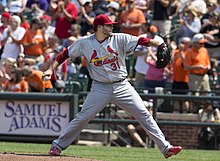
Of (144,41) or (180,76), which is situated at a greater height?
(144,41)

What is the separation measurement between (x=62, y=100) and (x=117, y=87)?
4282mm

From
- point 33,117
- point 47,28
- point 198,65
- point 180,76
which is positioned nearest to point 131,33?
point 180,76

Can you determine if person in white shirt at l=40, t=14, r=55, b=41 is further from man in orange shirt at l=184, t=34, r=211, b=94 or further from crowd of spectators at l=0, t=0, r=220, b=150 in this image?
man in orange shirt at l=184, t=34, r=211, b=94

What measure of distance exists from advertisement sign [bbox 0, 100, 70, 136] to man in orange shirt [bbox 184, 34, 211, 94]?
2.85 m

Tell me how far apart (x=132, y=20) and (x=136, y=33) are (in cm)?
33

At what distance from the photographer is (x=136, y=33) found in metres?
15.3

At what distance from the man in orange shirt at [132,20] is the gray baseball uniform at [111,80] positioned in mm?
6611

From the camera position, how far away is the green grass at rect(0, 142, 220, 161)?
9.91 m

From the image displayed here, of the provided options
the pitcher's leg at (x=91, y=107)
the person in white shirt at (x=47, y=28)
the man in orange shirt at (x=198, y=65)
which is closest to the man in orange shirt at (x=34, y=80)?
the person in white shirt at (x=47, y=28)

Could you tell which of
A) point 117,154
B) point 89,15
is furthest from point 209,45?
point 117,154

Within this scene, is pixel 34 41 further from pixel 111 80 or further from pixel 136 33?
Answer: pixel 111 80

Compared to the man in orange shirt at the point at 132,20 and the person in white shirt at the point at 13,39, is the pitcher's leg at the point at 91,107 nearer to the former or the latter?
the man in orange shirt at the point at 132,20

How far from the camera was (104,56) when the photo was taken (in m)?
8.56

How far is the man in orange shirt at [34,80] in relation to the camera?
13594 millimetres
